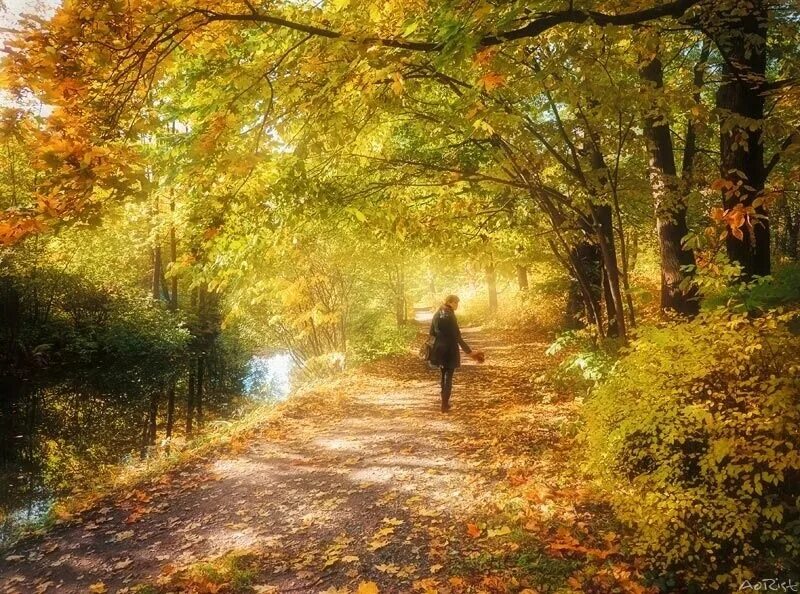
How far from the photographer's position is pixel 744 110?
589cm

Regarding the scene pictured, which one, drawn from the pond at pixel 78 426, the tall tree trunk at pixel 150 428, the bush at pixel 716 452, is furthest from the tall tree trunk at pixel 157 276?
the bush at pixel 716 452

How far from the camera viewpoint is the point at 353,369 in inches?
602

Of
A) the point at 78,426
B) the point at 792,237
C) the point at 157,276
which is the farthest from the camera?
the point at 157,276

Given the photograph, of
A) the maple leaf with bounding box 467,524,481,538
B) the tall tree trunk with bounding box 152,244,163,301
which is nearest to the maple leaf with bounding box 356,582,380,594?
the maple leaf with bounding box 467,524,481,538

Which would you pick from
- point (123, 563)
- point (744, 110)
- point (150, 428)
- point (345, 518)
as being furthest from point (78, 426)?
point (744, 110)

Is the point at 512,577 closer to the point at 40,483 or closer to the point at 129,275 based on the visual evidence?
the point at 40,483

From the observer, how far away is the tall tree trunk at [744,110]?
5.40 m

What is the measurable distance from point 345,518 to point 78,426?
1111cm

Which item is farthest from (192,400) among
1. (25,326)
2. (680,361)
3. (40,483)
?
(680,361)

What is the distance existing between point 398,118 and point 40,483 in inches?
364

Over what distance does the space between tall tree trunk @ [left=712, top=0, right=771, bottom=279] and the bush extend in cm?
175

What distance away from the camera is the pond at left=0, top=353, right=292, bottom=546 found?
8922mm

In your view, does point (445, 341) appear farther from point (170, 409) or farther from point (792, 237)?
point (792, 237)

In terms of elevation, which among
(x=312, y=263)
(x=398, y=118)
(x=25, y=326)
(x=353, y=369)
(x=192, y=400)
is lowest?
(x=192, y=400)
